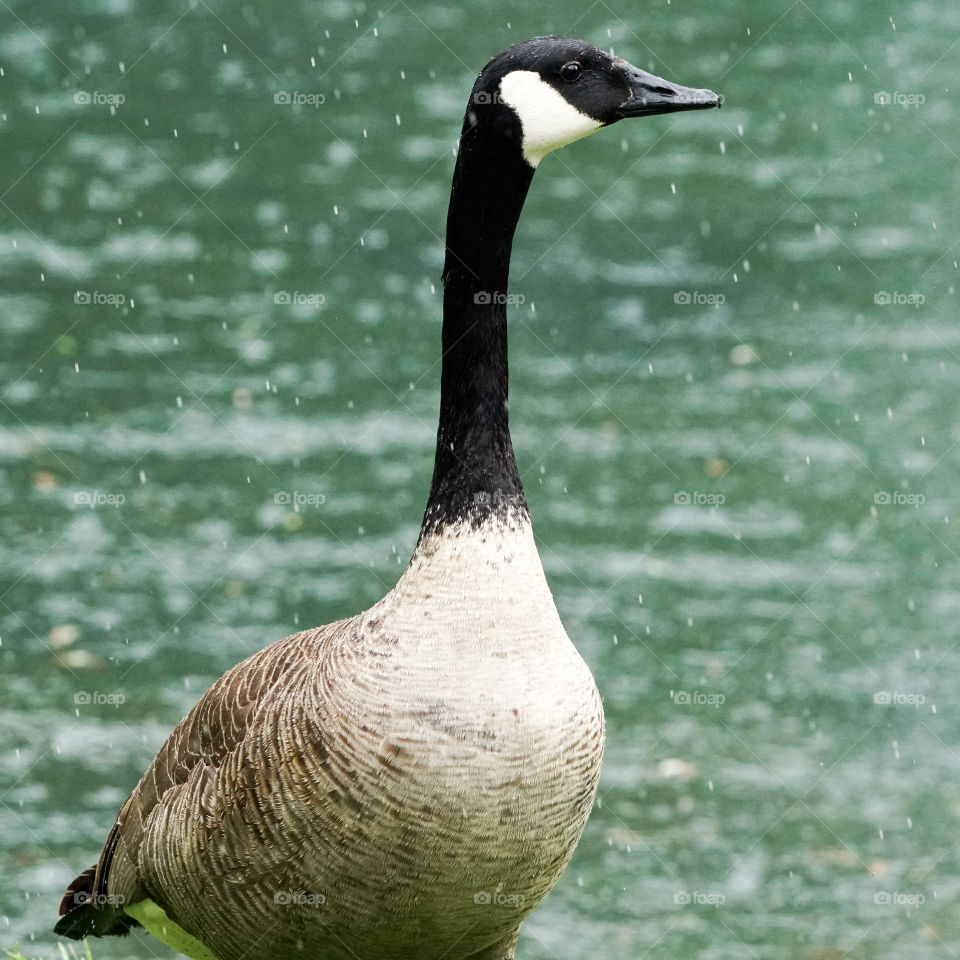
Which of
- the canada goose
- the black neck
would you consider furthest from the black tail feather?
the black neck

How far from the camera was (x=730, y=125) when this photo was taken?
545 inches

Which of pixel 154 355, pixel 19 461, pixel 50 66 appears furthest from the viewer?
pixel 50 66

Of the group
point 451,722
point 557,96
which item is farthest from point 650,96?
point 451,722

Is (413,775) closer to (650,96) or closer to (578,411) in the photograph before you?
(650,96)

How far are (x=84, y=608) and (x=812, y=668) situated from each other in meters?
3.99

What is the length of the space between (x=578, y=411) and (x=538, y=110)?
6099 millimetres

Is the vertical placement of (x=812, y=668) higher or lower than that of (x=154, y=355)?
lower

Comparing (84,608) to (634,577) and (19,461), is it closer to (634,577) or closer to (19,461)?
(19,461)

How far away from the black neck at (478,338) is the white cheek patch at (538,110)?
0.06 metres

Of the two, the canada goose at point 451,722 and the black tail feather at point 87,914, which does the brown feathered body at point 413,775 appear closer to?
the canada goose at point 451,722

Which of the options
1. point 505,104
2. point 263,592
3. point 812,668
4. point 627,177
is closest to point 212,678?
point 263,592

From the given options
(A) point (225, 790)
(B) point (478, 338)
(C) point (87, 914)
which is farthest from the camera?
(C) point (87, 914)

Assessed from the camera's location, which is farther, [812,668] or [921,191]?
[921,191]

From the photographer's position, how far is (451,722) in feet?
13.5
